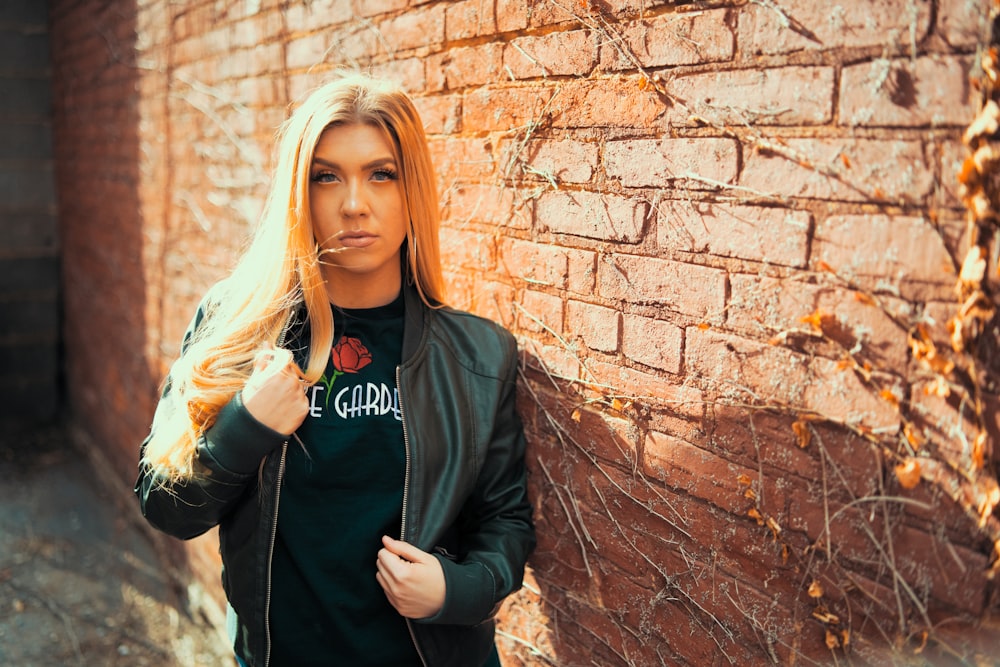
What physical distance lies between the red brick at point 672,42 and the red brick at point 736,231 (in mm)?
253

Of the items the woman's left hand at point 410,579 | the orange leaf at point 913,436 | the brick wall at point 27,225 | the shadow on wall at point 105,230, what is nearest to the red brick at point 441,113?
the woman's left hand at point 410,579

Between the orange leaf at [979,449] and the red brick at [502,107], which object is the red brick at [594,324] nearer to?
the red brick at [502,107]

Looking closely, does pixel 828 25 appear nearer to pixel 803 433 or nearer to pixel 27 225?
pixel 803 433

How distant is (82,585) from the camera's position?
14.2 feet

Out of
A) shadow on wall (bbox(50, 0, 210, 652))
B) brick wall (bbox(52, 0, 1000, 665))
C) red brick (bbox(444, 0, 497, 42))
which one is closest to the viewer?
brick wall (bbox(52, 0, 1000, 665))

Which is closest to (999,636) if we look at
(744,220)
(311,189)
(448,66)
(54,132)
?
(744,220)

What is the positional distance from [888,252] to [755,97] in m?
0.36

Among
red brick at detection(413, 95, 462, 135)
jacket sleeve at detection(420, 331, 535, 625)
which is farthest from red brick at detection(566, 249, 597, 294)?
red brick at detection(413, 95, 462, 135)

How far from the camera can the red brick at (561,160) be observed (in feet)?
5.88

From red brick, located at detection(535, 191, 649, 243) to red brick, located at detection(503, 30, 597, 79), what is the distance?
272mm

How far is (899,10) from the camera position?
121 cm

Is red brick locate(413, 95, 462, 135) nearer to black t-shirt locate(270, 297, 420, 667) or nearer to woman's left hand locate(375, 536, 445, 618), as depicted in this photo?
black t-shirt locate(270, 297, 420, 667)

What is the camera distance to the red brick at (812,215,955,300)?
121 centimetres

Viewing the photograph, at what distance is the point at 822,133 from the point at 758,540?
0.74 meters
